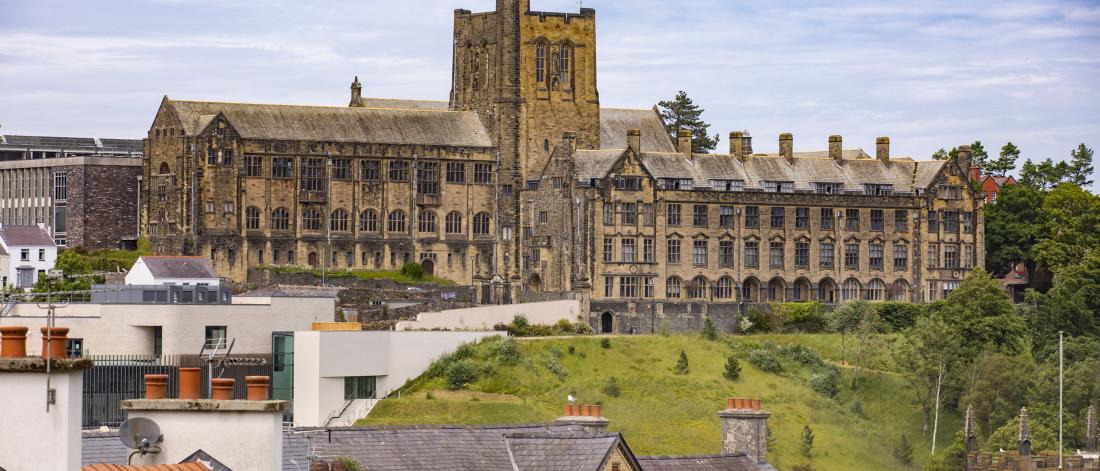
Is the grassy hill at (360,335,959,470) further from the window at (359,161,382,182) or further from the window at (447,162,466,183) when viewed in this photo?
the window at (359,161,382,182)

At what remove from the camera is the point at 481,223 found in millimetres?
146000

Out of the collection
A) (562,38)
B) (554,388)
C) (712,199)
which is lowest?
(554,388)

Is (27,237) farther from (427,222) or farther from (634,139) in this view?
(634,139)

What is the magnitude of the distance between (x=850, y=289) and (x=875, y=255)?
294cm

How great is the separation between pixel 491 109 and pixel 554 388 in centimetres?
3579

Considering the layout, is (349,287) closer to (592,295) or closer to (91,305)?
(592,295)

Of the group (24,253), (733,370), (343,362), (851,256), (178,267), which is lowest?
(733,370)

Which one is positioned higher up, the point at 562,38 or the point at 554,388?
the point at 562,38

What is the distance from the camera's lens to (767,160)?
147m

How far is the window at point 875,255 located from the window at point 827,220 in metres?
2.93

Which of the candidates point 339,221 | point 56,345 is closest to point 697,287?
point 339,221

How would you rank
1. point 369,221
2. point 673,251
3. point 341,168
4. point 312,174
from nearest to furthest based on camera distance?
point 673,251
point 312,174
point 341,168
point 369,221

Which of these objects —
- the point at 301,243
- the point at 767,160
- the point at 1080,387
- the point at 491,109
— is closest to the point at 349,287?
the point at 301,243

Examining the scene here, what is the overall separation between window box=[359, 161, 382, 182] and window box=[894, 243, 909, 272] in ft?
111
